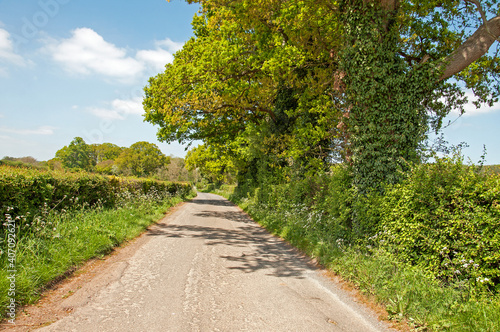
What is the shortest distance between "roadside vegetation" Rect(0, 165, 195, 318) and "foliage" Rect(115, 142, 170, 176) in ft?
219

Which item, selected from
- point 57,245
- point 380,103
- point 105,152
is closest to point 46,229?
point 57,245

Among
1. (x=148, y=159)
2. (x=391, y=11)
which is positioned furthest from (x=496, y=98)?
(x=148, y=159)

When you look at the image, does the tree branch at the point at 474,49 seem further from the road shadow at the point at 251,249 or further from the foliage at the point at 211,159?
the foliage at the point at 211,159

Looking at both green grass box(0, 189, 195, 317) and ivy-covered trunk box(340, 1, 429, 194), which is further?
ivy-covered trunk box(340, 1, 429, 194)

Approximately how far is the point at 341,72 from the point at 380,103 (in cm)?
214

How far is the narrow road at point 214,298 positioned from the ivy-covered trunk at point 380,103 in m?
2.78

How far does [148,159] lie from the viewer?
76.6 m

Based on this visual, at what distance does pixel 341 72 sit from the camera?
8.47m

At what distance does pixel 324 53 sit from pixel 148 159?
71.1 metres

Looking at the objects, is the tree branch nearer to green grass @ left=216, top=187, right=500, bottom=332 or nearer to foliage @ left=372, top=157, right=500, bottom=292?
foliage @ left=372, top=157, right=500, bottom=292

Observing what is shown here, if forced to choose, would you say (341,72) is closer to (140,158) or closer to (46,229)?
(46,229)

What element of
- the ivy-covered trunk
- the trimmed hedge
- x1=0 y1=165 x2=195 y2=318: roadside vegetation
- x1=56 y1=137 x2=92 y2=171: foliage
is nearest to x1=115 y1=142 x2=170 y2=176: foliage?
x1=56 y1=137 x2=92 y2=171: foliage

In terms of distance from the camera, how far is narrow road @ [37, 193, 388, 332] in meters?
3.94

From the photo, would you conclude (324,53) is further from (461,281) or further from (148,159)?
(148,159)
